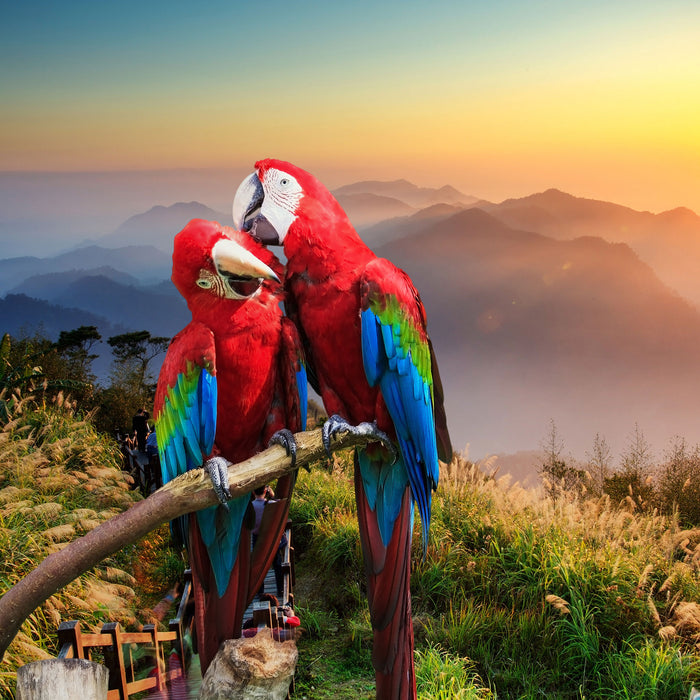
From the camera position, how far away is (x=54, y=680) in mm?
2316

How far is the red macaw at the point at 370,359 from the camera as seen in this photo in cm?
208

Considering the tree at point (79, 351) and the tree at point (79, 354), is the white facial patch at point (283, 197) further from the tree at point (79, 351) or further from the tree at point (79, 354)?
the tree at point (79, 351)

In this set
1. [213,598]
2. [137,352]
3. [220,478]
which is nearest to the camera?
[220,478]

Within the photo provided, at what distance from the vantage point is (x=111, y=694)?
304 centimetres

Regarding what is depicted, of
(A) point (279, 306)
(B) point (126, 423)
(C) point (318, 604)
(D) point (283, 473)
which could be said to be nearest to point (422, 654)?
(C) point (318, 604)

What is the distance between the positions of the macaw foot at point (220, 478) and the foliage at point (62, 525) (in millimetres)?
2171

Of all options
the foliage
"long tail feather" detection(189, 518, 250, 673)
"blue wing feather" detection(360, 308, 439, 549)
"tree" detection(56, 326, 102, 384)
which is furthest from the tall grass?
"tree" detection(56, 326, 102, 384)

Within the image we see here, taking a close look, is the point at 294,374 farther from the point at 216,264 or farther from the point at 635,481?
the point at 635,481

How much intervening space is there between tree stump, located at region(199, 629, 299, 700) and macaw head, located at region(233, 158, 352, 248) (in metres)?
1.41

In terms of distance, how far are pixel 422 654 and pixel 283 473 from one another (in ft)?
8.39

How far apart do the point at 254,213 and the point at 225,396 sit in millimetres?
603

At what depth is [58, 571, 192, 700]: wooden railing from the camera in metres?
2.89

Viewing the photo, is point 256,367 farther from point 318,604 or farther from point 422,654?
point 318,604

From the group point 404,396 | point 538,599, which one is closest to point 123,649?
point 404,396
